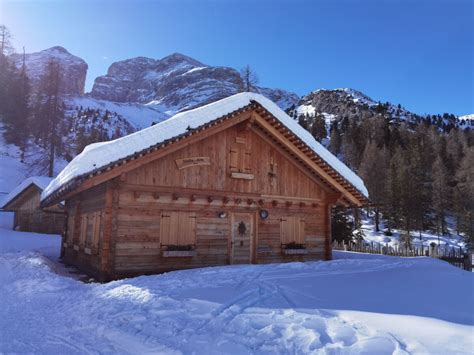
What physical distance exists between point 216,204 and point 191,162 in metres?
1.87

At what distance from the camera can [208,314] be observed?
664cm

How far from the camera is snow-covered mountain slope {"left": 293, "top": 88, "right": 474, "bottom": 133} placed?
4387 inches

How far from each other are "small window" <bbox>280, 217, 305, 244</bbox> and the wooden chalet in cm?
4

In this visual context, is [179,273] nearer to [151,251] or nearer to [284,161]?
[151,251]

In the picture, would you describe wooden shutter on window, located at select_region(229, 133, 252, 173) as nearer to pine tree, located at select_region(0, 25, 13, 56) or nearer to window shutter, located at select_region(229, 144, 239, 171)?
window shutter, located at select_region(229, 144, 239, 171)

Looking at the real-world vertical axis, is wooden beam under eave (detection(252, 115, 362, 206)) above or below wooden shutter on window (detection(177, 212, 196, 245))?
above

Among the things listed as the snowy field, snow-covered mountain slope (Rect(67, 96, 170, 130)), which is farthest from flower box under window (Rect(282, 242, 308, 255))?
snow-covered mountain slope (Rect(67, 96, 170, 130))

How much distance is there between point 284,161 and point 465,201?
43.7m

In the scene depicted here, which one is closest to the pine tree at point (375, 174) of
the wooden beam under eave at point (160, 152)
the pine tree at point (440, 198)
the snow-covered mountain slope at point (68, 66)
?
the pine tree at point (440, 198)

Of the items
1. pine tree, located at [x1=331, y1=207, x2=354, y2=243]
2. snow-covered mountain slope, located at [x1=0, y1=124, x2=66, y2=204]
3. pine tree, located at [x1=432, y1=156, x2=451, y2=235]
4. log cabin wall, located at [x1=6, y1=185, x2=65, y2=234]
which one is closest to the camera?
pine tree, located at [x1=331, y1=207, x2=354, y2=243]

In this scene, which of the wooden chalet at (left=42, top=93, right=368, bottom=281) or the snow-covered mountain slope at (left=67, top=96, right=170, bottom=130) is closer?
the wooden chalet at (left=42, top=93, right=368, bottom=281)

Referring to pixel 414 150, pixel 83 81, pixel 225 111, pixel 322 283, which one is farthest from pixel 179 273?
pixel 83 81

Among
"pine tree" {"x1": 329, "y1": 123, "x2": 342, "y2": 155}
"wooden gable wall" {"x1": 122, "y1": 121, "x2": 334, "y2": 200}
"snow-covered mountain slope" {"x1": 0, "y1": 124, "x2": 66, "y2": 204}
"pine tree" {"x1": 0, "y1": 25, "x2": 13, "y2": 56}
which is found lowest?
"wooden gable wall" {"x1": 122, "y1": 121, "x2": 334, "y2": 200}

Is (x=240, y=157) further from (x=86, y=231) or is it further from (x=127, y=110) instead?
(x=127, y=110)
